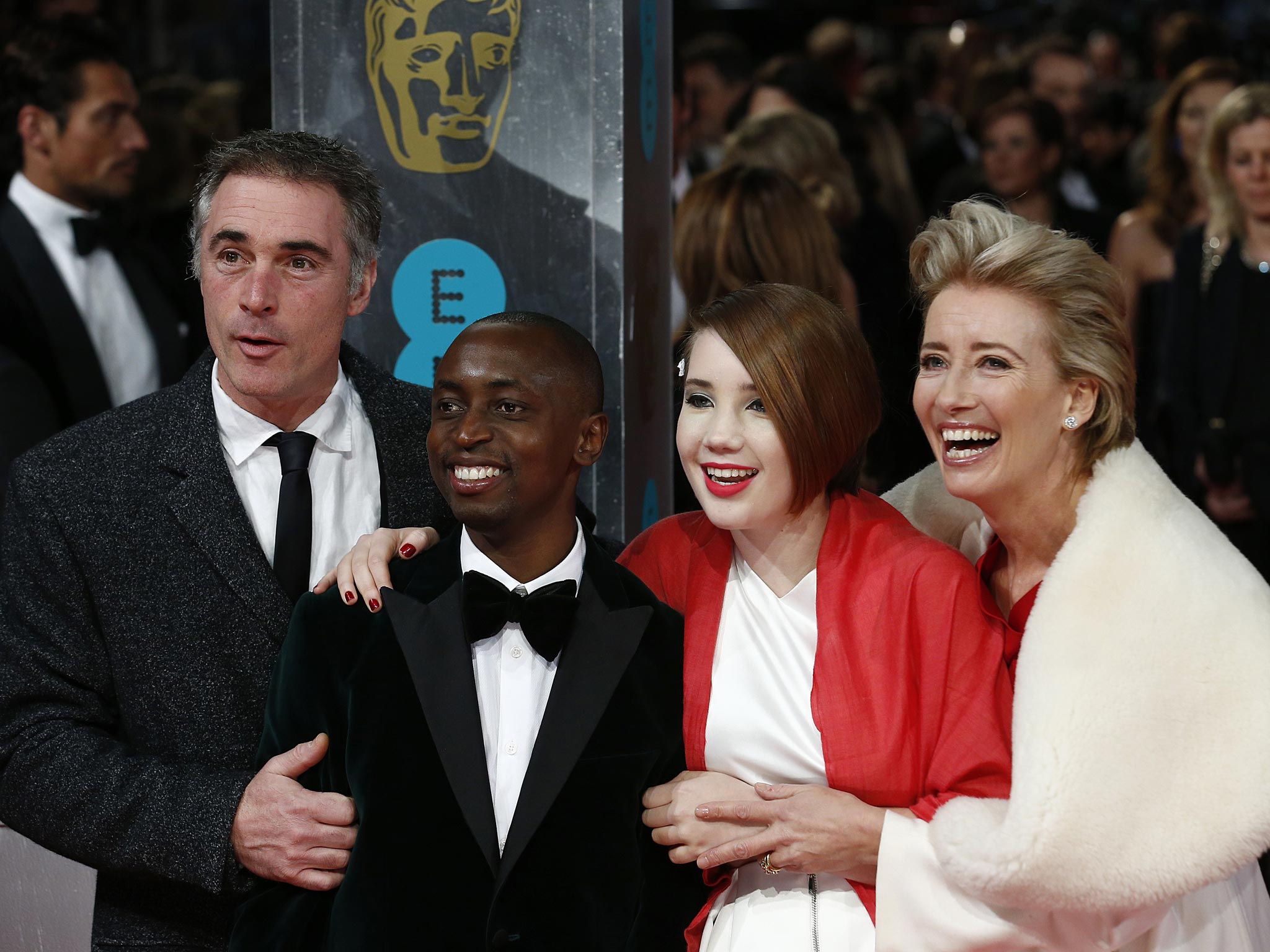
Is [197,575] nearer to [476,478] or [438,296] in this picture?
[476,478]

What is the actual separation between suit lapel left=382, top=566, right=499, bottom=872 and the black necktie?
0.30 m

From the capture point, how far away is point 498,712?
215 centimetres

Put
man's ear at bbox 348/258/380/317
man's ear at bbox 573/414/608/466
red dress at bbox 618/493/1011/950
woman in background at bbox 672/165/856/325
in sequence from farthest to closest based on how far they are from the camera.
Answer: woman in background at bbox 672/165/856/325 < man's ear at bbox 348/258/380/317 < man's ear at bbox 573/414/608/466 < red dress at bbox 618/493/1011/950

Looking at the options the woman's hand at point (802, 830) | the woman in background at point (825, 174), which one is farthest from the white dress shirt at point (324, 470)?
the woman in background at point (825, 174)

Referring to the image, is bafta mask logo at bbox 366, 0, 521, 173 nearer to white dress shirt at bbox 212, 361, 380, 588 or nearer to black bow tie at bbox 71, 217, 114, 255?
white dress shirt at bbox 212, 361, 380, 588

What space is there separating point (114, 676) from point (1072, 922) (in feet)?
4.90

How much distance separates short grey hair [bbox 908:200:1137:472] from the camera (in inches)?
89.0

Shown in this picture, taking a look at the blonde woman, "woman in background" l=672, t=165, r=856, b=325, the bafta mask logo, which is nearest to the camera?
the blonde woman

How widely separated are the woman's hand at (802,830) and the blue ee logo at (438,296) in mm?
1304

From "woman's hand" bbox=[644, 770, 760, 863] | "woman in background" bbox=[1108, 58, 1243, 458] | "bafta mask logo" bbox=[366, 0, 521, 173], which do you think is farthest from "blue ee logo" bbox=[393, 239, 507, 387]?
"woman in background" bbox=[1108, 58, 1243, 458]

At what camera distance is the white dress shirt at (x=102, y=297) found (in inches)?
174

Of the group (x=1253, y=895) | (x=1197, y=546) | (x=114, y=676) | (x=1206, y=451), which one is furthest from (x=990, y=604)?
(x=1206, y=451)

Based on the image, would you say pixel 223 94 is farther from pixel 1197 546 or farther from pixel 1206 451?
pixel 1197 546

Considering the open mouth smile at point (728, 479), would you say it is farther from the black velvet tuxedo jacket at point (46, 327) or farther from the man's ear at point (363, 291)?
the black velvet tuxedo jacket at point (46, 327)
